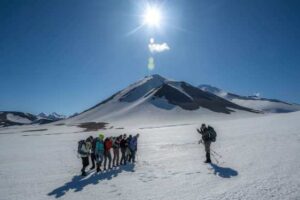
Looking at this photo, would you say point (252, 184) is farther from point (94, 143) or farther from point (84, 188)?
point (94, 143)

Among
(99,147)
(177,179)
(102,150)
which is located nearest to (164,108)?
(102,150)

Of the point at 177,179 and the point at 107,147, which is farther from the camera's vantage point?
the point at 107,147

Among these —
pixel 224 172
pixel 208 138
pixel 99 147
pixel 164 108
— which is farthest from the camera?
pixel 164 108

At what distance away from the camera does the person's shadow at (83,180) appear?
13606mm

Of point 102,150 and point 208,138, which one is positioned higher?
point 208,138

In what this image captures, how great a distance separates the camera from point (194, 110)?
529ft

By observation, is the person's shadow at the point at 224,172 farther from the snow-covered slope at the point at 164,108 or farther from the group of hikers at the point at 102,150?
the snow-covered slope at the point at 164,108

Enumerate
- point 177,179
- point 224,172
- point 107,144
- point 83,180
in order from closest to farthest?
point 177,179 < point 224,172 < point 83,180 < point 107,144

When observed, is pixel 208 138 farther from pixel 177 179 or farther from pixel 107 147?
pixel 107 147

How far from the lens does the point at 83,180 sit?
1569cm

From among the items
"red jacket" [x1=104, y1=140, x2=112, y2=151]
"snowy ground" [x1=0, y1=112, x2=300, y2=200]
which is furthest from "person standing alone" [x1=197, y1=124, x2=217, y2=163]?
"red jacket" [x1=104, y1=140, x2=112, y2=151]

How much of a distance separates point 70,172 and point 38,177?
2.09m

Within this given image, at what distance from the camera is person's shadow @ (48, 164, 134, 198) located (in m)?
13.6

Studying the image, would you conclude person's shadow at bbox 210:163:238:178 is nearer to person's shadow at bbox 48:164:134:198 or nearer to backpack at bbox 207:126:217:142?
backpack at bbox 207:126:217:142
